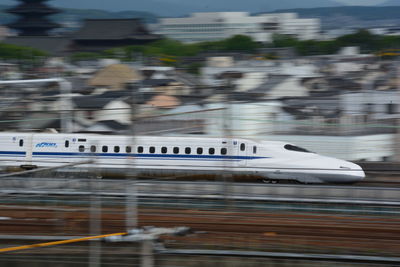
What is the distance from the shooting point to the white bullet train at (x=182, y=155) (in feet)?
30.3

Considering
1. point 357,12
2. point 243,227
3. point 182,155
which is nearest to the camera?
point 243,227

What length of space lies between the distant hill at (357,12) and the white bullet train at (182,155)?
9808cm

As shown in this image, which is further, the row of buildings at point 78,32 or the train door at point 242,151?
the row of buildings at point 78,32

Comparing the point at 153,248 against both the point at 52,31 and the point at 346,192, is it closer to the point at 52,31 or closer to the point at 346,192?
the point at 346,192

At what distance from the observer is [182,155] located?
980 cm

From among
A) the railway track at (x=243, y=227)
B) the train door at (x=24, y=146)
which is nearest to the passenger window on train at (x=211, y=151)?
the railway track at (x=243, y=227)

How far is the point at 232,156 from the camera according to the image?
948 cm

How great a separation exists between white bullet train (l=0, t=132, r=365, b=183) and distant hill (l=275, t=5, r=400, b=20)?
3861 inches

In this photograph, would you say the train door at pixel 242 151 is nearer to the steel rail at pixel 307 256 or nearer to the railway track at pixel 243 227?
the railway track at pixel 243 227

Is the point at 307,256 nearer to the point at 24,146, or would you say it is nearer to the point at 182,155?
the point at 182,155

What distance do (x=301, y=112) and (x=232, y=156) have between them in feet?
14.0

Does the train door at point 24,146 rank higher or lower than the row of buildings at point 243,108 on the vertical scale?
lower

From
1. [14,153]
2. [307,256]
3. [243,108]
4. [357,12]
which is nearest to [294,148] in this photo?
[243,108]

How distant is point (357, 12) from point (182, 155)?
111422mm
